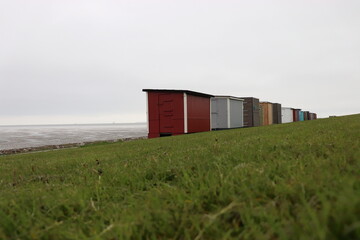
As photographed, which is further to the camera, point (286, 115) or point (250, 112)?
point (286, 115)

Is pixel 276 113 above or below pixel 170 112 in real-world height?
above

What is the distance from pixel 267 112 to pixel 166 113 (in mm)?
22385

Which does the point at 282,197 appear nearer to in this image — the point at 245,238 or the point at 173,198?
the point at 245,238

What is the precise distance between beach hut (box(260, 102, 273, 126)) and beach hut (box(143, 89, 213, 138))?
18.2 m

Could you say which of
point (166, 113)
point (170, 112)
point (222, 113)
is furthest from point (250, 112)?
point (166, 113)

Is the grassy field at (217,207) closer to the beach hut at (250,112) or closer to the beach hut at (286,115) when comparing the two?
the beach hut at (250,112)

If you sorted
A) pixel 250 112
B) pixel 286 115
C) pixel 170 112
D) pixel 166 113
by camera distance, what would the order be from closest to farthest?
pixel 170 112 < pixel 166 113 < pixel 250 112 < pixel 286 115

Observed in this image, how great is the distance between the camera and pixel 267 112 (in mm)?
36875

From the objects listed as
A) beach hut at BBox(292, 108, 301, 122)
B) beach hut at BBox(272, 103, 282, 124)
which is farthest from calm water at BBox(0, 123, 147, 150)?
beach hut at BBox(292, 108, 301, 122)

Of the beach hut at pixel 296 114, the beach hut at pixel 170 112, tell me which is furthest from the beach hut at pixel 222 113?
the beach hut at pixel 296 114

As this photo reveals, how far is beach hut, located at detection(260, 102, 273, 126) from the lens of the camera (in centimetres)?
3578

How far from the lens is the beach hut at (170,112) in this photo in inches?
782

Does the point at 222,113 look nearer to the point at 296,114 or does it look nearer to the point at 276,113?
the point at 276,113

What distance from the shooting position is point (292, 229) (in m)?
1.24
